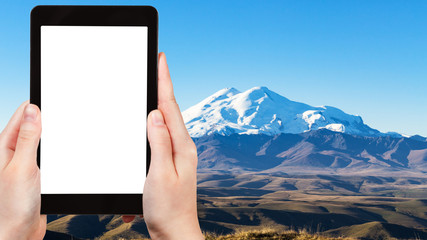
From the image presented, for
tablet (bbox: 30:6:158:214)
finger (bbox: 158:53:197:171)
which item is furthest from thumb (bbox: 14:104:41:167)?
finger (bbox: 158:53:197:171)

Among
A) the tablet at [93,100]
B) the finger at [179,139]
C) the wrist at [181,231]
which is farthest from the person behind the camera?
the tablet at [93,100]

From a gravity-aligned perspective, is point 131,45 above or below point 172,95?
above

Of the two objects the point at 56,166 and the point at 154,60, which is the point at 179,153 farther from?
the point at 56,166

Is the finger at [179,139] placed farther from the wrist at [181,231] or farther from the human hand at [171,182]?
the wrist at [181,231]

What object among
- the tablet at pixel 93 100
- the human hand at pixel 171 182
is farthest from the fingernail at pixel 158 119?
the tablet at pixel 93 100

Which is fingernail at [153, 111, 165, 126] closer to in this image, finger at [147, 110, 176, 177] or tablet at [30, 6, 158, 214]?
finger at [147, 110, 176, 177]

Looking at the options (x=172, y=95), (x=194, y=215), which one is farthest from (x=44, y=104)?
(x=194, y=215)

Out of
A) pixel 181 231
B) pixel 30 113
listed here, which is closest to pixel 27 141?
pixel 30 113
